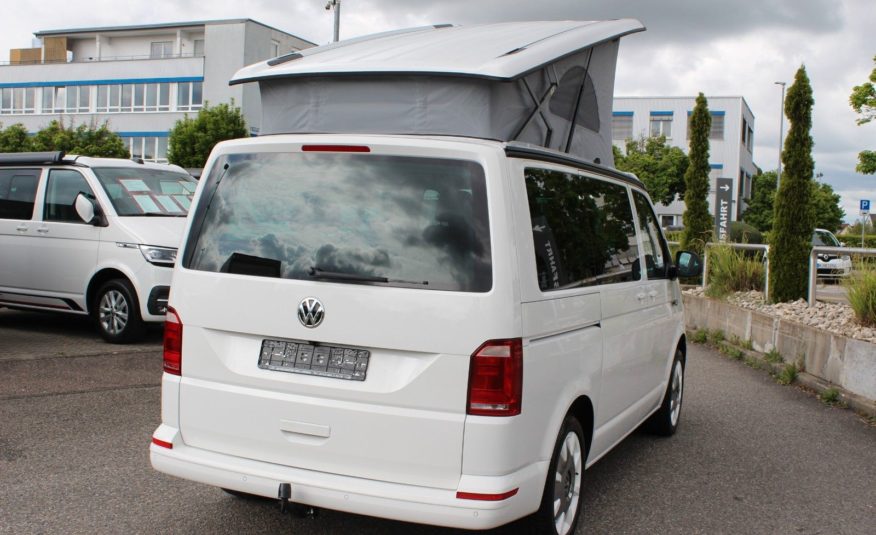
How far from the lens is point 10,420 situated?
6465mm

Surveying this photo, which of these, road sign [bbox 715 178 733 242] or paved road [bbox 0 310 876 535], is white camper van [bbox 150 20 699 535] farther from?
road sign [bbox 715 178 733 242]

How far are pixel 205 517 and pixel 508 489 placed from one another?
1837mm

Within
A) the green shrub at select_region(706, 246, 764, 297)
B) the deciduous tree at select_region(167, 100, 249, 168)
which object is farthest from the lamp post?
the deciduous tree at select_region(167, 100, 249, 168)

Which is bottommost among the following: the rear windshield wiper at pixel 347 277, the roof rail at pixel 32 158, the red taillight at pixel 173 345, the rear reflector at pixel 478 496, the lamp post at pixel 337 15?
the rear reflector at pixel 478 496

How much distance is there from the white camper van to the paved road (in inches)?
25.1

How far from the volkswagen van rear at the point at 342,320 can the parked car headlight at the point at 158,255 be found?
5.76 m

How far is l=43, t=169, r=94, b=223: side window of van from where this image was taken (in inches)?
403

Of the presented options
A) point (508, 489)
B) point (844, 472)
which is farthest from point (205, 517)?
point (844, 472)

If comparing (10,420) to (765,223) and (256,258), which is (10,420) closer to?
(256,258)

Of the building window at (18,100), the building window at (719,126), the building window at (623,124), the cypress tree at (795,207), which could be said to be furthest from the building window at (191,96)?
the cypress tree at (795,207)

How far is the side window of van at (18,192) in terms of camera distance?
415 inches

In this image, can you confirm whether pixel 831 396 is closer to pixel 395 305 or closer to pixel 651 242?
pixel 651 242

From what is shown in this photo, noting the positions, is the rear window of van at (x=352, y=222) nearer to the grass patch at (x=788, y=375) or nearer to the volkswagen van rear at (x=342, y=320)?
the volkswagen van rear at (x=342, y=320)

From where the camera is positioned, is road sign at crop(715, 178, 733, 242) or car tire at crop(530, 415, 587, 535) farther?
road sign at crop(715, 178, 733, 242)
